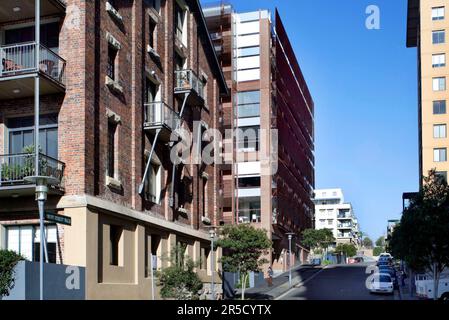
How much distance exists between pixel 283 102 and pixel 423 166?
64.3ft

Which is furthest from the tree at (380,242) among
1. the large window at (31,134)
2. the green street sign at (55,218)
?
the green street sign at (55,218)

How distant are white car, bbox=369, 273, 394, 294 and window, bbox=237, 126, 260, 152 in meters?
28.0

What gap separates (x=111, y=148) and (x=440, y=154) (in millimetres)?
56457

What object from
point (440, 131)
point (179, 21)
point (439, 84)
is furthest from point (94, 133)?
point (439, 84)

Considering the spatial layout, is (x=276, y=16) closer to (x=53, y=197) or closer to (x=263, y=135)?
(x=263, y=135)

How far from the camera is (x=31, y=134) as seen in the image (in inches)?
928

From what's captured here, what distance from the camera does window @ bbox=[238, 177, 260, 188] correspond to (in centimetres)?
7181

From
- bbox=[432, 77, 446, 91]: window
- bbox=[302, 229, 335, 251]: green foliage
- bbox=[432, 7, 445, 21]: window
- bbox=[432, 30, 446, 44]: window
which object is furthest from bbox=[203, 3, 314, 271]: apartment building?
bbox=[432, 30, 446, 44]: window

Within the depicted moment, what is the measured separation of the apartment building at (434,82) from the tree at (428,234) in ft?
118

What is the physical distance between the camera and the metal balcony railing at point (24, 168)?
21.5 m

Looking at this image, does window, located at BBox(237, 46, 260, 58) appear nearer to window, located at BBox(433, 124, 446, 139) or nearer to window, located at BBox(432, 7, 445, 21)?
window, located at BBox(432, 7, 445, 21)

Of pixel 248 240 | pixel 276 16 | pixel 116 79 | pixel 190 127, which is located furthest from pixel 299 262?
pixel 116 79

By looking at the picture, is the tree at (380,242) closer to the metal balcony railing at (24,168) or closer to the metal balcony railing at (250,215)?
the metal balcony railing at (250,215)

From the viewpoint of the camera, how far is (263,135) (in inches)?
2825
